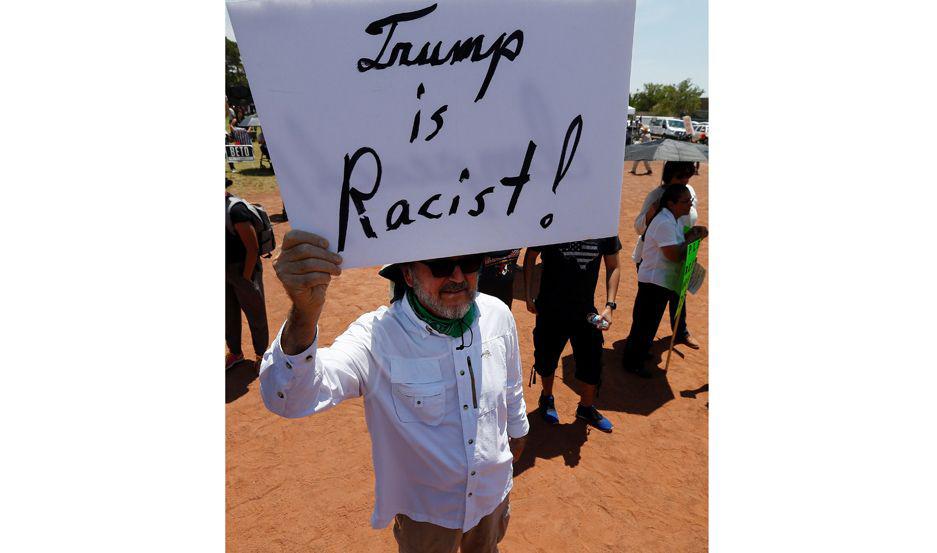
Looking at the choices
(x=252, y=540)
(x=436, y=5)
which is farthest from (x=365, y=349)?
(x=252, y=540)

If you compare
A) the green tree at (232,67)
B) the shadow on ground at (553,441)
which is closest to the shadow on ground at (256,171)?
the shadow on ground at (553,441)

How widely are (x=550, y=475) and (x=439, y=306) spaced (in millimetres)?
2507

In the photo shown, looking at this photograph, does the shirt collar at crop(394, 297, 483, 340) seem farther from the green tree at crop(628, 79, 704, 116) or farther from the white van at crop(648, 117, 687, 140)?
the green tree at crop(628, 79, 704, 116)

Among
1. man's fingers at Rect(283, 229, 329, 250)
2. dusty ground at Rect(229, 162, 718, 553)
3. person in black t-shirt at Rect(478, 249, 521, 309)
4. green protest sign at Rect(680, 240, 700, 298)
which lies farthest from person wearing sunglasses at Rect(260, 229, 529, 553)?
green protest sign at Rect(680, 240, 700, 298)

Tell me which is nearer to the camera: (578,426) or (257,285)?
(578,426)

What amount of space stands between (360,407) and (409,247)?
11.7ft

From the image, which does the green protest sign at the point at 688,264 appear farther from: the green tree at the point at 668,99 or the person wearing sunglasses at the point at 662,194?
the green tree at the point at 668,99

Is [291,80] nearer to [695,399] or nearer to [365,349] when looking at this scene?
[365,349]

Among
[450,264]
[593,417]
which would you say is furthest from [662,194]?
[450,264]

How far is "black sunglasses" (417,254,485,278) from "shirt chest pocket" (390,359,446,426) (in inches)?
14.6

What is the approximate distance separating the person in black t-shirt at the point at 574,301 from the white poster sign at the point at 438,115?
2.17 metres

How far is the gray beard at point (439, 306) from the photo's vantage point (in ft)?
5.97

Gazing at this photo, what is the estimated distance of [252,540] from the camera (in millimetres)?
3217

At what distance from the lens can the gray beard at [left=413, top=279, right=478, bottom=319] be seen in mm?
1818
